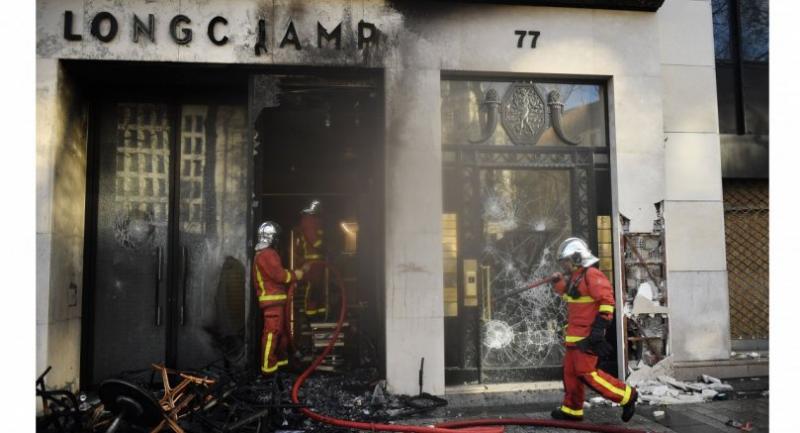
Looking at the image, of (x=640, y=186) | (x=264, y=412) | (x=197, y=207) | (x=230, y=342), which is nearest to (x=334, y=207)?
(x=197, y=207)

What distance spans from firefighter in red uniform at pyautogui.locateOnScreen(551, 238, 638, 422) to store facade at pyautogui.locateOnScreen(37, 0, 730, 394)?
4.61ft

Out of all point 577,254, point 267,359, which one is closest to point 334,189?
point 267,359

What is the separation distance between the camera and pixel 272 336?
659 cm

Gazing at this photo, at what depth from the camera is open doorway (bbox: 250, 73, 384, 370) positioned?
22.5ft

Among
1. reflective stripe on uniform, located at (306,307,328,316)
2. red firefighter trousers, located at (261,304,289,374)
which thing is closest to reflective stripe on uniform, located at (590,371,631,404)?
red firefighter trousers, located at (261,304,289,374)

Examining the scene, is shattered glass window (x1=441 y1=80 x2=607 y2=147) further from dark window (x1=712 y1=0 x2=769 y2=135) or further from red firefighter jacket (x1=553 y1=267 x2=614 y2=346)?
red firefighter jacket (x1=553 y1=267 x2=614 y2=346)

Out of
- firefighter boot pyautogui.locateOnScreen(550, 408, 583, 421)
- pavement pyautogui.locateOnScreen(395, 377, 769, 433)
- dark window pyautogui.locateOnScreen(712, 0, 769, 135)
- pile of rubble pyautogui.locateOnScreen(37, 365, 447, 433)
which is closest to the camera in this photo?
pile of rubble pyautogui.locateOnScreen(37, 365, 447, 433)

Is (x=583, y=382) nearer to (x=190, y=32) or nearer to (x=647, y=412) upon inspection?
(x=647, y=412)

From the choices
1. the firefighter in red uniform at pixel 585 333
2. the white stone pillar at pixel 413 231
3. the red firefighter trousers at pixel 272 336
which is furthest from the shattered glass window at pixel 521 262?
the red firefighter trousers at pixel 272 336

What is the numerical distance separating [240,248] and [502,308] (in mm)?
3922

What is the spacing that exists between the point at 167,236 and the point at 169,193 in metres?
0.63

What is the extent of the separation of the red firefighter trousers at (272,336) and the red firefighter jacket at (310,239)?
1.14 m

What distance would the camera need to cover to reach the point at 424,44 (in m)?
6.78

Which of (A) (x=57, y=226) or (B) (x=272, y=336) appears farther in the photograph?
(B) (x=272, y=336)
